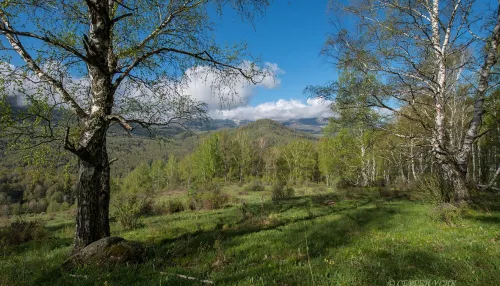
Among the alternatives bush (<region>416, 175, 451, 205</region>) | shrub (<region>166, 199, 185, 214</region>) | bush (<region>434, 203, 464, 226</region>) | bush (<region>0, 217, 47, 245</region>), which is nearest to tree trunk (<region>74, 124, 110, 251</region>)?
bush (<region>0, 217, 47, 245</region>)

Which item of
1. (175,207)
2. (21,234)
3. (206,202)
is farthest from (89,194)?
(175,207)

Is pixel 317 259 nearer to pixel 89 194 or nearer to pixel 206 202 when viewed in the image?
pixel 89 194

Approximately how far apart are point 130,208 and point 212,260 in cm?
1034

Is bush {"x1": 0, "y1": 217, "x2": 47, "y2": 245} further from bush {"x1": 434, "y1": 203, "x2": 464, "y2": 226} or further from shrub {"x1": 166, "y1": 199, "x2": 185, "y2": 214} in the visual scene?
bush {"x1": 434, "y1": 203, "x2": 464, "y2": 226}

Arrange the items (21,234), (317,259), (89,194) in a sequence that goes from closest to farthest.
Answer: (317,259)
(89,194)
(21,234)

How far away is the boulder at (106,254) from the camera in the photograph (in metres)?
5.41

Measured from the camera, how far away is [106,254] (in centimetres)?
554

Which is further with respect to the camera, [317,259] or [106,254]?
[317,259]

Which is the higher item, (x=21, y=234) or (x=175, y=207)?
(x=21, y=234)

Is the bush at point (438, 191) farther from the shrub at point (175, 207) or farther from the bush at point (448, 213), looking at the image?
the shrub at point (175, 207)

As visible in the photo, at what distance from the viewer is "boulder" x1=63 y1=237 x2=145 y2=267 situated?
5406 mm

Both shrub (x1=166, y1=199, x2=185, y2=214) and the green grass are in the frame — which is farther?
shrub (x1=166, y1=199, x2=185, y2=214)

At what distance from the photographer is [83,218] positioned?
5945mm

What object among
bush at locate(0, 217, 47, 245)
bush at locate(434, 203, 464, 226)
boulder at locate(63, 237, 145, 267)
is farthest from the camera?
bush at locate(0, 217, 47, 245)
